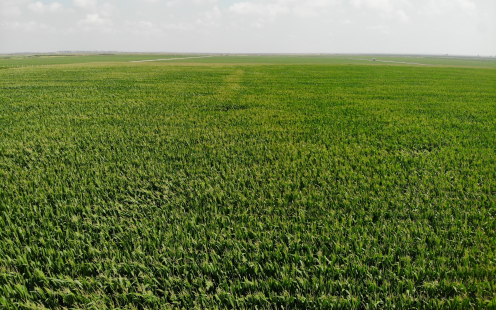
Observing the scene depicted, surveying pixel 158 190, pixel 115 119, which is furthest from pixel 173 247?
pixel 115 119

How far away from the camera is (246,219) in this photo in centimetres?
337

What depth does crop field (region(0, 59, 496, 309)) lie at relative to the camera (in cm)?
231

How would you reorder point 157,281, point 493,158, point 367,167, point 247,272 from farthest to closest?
1. point 493,158
2. point 367,167
3. point 247,272
4. point 157,281

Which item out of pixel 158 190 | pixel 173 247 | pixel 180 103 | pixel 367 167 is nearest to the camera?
pixel 173 247

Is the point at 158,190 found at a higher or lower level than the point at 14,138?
lower

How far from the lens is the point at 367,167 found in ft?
16.4

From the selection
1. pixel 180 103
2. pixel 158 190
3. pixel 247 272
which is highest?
pixel 180 103

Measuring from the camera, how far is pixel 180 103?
1191cm

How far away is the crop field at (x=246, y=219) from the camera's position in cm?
231

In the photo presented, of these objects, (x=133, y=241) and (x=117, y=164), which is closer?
(x=133, y=241)

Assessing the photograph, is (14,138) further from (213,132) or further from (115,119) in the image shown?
(213,132)

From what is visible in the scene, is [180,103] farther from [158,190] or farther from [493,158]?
[493,158]

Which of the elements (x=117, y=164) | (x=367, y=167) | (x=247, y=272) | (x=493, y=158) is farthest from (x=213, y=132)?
(x=493, y=158)

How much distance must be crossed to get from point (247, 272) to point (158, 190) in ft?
7.65
